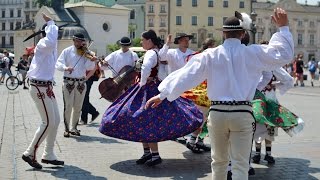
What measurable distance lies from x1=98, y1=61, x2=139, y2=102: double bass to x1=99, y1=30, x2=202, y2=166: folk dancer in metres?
1.61

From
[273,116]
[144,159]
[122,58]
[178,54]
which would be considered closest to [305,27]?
[122,58]

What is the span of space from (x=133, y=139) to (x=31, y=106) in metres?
9.87

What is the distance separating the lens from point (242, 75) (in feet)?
17.3

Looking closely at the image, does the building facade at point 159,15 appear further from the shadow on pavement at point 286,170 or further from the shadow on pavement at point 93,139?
the shadow on pavement at point 286,170

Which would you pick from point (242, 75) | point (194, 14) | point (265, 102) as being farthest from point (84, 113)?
point (194, 14)

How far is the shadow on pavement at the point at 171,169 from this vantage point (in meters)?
7.60

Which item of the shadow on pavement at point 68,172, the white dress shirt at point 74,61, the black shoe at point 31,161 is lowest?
the shadow on pavement at point 68,172

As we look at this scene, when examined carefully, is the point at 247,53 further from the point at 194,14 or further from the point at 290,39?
the point at 194,14

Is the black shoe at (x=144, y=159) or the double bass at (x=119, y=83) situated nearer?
the black shoe at (x=144, y=159)

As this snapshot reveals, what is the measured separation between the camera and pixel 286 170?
26.0 ft

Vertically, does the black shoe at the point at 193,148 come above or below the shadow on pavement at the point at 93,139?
above

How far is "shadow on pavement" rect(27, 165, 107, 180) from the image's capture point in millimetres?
7405

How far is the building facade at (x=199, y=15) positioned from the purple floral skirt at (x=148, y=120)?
3651 inches

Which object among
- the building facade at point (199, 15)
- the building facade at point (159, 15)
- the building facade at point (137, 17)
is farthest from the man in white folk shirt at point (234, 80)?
the building facade at point (137, 17)
